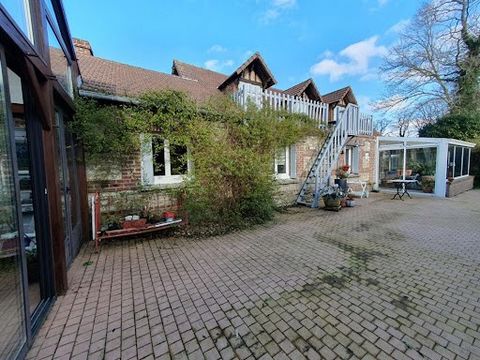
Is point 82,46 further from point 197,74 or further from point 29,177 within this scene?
point 29,177

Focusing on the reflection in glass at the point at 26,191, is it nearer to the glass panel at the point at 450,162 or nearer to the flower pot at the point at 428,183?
the flower pot at the point at 428,183

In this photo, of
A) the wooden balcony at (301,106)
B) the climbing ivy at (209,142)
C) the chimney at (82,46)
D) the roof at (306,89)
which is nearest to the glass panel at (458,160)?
the wooden balcony at (301,106)

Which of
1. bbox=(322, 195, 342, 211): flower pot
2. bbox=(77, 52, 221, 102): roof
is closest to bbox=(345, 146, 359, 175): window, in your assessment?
bbox=(322, 195, 342, 211): flower pot

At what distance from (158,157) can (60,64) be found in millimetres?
2460

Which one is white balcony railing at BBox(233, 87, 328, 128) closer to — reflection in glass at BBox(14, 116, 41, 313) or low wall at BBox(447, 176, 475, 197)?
reflection in glass at BBox(14, 116, 41, 313)

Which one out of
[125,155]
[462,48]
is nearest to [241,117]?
[125,155]

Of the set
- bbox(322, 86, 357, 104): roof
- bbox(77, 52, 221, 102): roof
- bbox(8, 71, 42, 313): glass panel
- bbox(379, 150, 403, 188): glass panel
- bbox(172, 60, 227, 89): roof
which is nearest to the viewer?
bbox(8, 71, 42, 313): glass panel

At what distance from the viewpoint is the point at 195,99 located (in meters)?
5.80

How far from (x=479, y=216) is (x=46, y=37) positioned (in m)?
10.3

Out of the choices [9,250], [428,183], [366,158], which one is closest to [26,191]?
[9,250]

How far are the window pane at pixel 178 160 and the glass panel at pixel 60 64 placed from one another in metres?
2.16

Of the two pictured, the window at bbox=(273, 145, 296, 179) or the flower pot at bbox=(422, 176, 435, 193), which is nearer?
the window at bbox=(273, 145, 296, 179)

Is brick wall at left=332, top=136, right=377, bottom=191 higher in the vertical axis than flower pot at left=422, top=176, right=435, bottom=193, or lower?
higher

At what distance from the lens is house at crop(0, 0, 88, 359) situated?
73.4 inches
